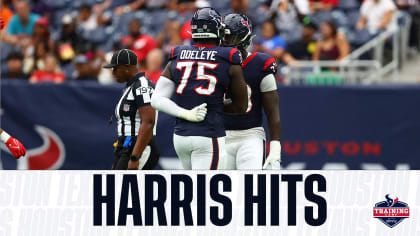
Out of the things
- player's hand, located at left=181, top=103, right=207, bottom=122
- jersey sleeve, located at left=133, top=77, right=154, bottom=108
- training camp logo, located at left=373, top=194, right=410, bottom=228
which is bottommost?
training camp logo, located at left=373, top=194, right=410, bottom=228

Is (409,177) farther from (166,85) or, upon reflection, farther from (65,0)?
(65,0)

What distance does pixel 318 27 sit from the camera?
12.9 m

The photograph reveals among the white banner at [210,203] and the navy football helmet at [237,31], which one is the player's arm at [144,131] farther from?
the white banner at [210,203]

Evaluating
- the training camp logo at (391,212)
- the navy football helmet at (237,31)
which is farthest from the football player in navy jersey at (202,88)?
the training camp logo at (391,212)

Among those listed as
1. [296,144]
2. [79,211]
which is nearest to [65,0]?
[296,144]

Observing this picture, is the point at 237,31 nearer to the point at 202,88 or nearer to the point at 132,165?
the point at 202,88

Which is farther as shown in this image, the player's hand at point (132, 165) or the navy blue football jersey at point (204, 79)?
the player's hand at point (132, 165)

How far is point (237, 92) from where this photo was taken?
5.89m

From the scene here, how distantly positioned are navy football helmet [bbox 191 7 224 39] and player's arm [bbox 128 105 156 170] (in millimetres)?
1019

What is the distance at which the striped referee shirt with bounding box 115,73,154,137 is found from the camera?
21.8ft

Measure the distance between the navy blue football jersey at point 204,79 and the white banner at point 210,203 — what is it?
846 mm

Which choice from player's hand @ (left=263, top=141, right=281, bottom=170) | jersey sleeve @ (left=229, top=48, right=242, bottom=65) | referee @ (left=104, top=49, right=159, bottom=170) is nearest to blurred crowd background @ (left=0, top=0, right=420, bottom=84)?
referee @ (left=104, top=49, right=159, bottom=170)

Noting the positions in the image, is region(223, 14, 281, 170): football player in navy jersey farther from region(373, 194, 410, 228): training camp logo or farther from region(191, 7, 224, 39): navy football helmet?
region(373, 194, 410, 228): training camp logo

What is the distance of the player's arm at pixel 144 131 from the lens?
6547 millimetres
